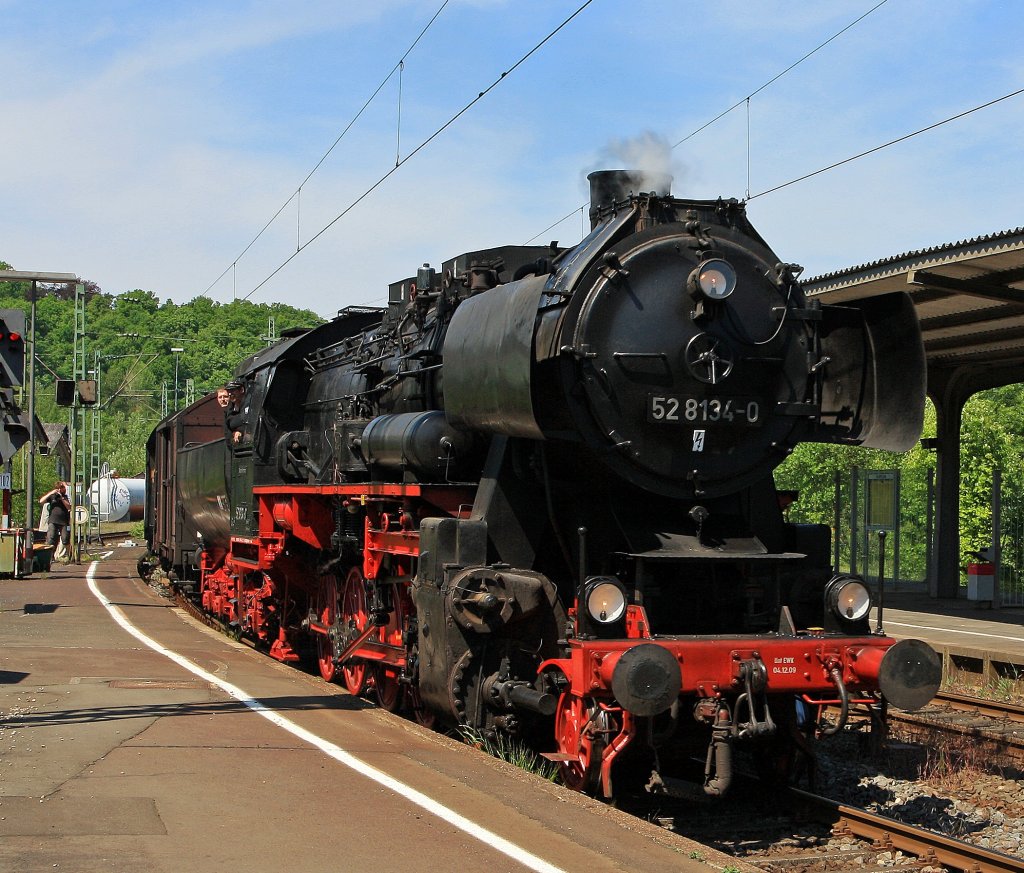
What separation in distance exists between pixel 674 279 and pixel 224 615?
36.1ft

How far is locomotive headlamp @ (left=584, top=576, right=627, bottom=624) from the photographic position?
6984mm

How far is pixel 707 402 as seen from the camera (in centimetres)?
749

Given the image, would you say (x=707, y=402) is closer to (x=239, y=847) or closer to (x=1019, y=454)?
(x=239, y=847)

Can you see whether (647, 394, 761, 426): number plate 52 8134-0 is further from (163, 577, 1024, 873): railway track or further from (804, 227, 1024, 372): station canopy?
(804, 227, 1024, 372): station canopy

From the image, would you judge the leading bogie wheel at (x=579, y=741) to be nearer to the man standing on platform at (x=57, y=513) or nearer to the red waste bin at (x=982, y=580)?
the red waste bin at (x=982, y=580)

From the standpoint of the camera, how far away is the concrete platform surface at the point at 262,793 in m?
5.29

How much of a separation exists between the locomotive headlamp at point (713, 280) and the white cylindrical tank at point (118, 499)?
47.3 meters

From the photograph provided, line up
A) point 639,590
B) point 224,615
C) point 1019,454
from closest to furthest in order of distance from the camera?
point 639,590, point 224,615, point 1019,454

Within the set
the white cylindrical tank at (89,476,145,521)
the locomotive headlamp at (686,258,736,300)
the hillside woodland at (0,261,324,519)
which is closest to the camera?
the locomotive headlamp at (686,258,736,300)

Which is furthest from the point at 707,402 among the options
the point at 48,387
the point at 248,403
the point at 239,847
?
the point at 48,387

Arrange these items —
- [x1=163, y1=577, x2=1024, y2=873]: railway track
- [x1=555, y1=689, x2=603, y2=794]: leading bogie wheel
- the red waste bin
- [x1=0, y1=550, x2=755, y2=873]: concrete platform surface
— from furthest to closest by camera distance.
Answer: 1. the red waste bin
2. [x1=555, y1=689, x2=603, y2=794]: leading bogie wheel
3. [x1=163, y1=577, x2=1024, y2=873]: railway track
4. [x1=0, y1=550, x2=755, y2=873]: concrete platform surface

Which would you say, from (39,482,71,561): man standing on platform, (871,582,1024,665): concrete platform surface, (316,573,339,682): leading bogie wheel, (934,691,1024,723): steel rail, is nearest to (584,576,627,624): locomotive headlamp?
(316,573,339,682): leading bogie wheel

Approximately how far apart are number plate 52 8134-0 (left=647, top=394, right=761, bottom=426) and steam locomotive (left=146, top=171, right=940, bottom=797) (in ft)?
0.04

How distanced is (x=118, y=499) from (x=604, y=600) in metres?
49.4
